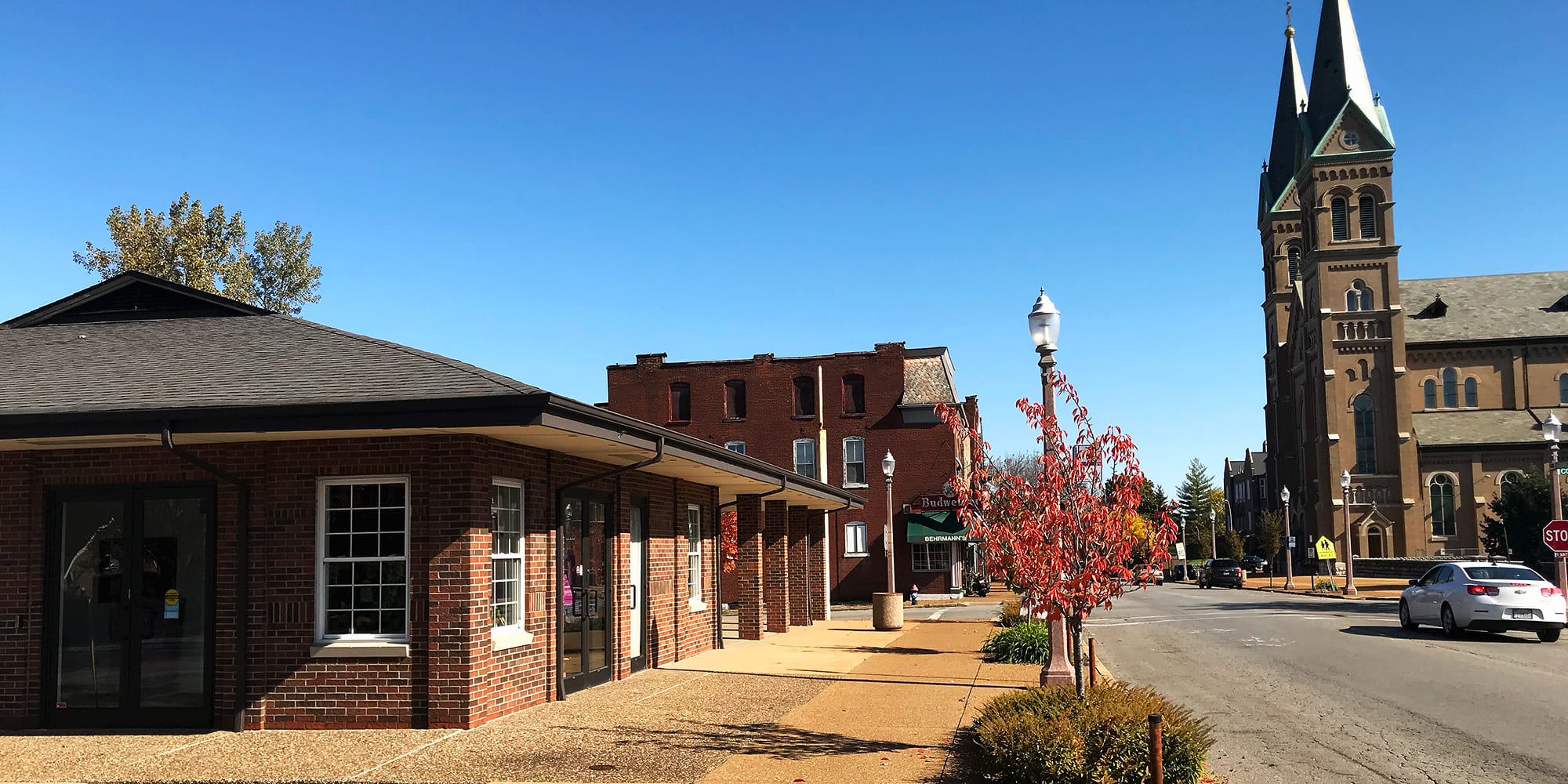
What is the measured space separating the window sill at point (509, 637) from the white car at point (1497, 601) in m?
17.9

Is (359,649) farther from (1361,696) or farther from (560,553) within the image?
(1361,696)

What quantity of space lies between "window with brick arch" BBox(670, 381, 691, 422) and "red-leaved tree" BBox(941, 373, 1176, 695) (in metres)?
43.1

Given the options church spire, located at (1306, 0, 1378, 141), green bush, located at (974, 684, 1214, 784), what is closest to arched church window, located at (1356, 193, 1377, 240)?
church spire, located at (1306, 0, 1378, 141)

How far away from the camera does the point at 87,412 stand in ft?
32.4

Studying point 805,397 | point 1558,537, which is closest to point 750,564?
point 1558,537

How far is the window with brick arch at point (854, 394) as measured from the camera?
50469 mm

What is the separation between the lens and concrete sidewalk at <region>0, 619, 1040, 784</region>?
8.77 m

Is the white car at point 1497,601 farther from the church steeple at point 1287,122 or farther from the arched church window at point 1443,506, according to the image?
the church steeple at point 1287,122

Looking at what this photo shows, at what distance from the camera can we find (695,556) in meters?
19.3

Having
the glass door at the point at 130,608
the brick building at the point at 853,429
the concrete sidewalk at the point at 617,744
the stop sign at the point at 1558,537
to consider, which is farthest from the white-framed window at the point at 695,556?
the brick building at the point at 853,429

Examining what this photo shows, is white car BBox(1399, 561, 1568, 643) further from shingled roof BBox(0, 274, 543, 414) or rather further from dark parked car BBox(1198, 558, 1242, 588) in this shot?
dark parked car BBox(1198, 558, 1242, 588)

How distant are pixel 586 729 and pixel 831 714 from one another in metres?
2.54

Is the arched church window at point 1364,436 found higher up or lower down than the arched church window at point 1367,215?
lower down

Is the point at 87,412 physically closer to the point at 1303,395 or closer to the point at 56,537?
the point at 56,537
